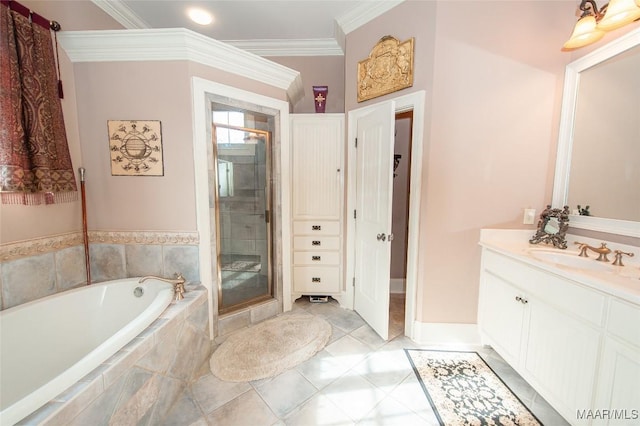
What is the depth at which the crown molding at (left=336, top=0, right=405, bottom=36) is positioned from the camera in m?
1.97

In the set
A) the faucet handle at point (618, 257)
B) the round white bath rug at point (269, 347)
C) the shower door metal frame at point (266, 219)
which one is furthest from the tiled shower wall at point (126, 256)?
the faucet handle at point (618, 257)

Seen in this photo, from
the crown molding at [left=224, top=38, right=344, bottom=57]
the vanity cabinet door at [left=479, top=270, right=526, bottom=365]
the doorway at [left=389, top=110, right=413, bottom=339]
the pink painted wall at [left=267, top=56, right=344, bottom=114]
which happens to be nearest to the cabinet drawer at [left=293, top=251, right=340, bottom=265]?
the doorway at [left=389, top=110, right=413, bottom=339]

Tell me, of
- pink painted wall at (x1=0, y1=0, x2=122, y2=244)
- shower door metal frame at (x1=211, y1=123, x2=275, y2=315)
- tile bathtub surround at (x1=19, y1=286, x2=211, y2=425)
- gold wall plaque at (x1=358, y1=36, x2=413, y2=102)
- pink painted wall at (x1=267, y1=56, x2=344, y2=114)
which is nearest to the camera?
tile bathtub surround at (x1=19, y1=286, x2=211, y2=425)

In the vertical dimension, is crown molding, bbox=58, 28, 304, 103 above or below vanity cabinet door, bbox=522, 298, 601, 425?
above

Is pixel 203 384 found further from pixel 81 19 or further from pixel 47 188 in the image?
pixel 81 19

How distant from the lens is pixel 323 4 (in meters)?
2.13

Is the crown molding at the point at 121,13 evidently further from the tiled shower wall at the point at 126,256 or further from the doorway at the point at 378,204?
the doorway at the point at 378,204

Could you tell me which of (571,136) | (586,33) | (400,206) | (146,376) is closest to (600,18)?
(586,33)

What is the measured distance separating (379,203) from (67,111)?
8.11 feet

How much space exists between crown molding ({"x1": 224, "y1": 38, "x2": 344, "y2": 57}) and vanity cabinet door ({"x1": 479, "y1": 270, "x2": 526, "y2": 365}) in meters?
2.78

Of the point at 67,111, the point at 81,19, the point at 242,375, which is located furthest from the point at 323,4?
the point at 242,375

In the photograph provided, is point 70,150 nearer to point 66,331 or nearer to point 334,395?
point 66,331

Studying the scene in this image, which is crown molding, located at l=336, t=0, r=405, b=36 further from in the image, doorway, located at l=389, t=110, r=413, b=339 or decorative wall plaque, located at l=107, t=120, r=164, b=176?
decorative wall plaque, located at l=107, t=120, r=164, b=176

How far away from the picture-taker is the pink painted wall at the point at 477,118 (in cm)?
173
